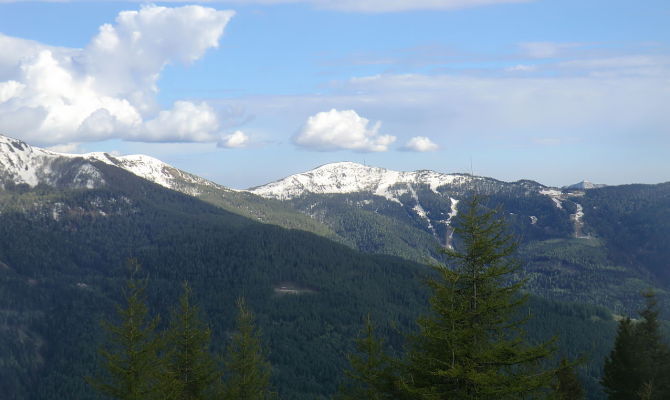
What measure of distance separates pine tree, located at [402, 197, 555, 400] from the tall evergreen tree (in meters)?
41.6

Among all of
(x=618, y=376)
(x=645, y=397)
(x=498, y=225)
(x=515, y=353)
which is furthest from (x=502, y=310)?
(x=618, y=376)

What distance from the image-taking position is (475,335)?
96.8 ft

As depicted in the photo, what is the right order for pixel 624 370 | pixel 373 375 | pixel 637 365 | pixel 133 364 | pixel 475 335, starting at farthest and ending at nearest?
pixel 624 370 < pixel 637 365 < pixel 133 364 < pixel 373 375 < pixel 475 335

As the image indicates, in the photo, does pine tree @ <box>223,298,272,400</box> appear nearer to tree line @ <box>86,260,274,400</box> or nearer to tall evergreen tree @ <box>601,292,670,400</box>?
tree line @ <box>86,260,274,400</box>

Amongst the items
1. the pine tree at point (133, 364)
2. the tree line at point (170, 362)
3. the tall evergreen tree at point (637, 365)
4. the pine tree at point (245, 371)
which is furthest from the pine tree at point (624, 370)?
the pine tree at point (133, 364)

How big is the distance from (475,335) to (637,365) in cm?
4647

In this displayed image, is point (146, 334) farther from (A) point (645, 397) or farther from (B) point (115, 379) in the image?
(A) point (645, 397)

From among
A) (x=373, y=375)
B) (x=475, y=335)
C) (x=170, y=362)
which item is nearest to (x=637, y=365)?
(x=373, y=375)

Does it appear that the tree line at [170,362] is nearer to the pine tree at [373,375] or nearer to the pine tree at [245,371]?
the pine tree at [245,371]

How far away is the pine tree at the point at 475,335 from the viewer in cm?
2791

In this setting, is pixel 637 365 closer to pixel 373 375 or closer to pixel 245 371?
pixel 373 375

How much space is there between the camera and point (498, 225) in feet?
103

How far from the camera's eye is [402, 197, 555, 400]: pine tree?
27.9m

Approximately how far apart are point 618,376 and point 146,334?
54.4 metres
